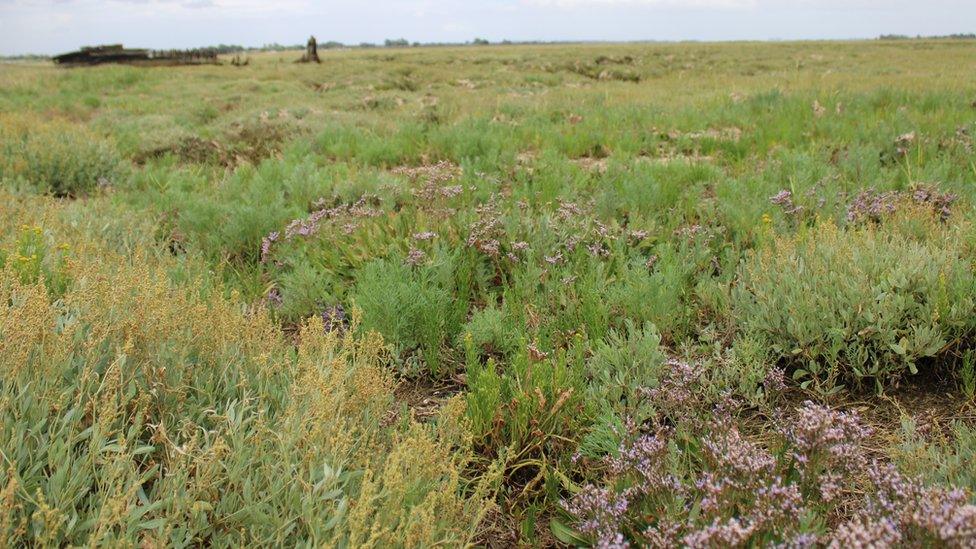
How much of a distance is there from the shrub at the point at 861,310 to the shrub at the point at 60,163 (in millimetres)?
7334

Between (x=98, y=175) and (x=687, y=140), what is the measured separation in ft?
24.7

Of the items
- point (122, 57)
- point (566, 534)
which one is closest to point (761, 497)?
point (566, 534)

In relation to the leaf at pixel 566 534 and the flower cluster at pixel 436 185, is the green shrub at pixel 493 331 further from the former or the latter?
the flower cluster at pixel 436 185

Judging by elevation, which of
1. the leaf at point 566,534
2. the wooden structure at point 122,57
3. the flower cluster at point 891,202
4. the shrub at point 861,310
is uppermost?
the wooden structure at point 122,57

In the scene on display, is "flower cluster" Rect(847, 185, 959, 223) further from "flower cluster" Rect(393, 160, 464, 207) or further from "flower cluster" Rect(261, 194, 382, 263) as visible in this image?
"flower cluster" Rect(261, 194, 382, 263)

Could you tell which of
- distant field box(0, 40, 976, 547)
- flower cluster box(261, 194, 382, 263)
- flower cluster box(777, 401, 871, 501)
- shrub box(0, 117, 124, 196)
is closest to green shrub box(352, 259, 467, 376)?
distant field box(0, 40, 976, 547)

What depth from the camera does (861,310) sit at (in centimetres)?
353

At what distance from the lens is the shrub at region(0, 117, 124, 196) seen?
766cm

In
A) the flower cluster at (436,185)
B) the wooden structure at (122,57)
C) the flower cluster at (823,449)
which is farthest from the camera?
the wooden structure at (122,57)

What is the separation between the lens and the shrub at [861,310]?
342cm

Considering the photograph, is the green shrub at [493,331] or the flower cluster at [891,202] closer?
the green shrub at [493,331]

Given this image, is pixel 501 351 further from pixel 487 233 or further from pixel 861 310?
pixel 861 310

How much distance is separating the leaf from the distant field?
14 mm

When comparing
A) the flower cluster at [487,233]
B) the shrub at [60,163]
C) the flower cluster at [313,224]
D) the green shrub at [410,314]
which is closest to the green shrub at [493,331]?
the green shrub at [410,314]
